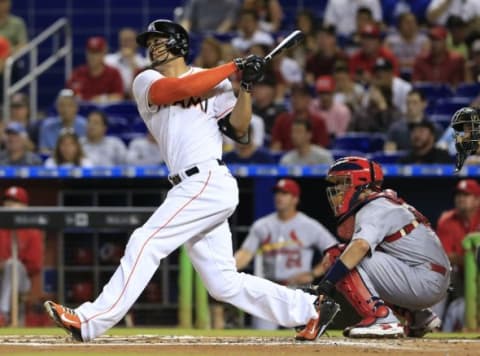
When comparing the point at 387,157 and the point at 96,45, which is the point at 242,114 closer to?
the point at 387,157

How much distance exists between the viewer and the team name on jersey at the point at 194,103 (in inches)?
237

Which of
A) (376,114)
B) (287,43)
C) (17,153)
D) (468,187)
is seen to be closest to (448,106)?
(376,114)

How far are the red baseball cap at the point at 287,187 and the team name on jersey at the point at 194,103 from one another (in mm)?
3184

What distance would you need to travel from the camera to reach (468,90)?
38.7 feet

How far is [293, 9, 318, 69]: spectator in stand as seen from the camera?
1308 cm

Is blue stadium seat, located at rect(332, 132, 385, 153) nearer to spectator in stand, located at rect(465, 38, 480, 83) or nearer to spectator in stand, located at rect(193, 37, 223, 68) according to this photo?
spectator in stand, located at rect(465, 38, 480, 83)

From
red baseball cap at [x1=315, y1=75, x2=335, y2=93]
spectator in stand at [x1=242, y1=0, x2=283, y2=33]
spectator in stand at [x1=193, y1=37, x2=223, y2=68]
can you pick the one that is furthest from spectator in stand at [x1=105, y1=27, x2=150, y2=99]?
red baseball cap at [x1=315, y1=75, x2=335, y2=93]

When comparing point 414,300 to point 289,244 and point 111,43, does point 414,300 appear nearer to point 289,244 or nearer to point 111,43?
point 289,244

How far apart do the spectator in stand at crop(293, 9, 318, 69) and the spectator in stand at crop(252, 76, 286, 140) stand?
118 centimetres

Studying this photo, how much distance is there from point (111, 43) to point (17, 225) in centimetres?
615

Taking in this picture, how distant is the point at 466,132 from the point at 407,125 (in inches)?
176

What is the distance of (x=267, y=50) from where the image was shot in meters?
12.3

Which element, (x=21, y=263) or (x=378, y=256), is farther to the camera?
(x=21, y=263)

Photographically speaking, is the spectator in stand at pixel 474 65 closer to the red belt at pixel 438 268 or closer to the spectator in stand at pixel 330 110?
the spectator in stand at pixel 330 110
